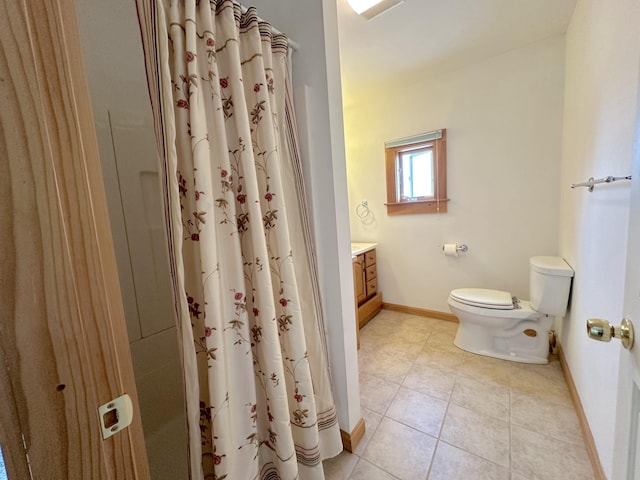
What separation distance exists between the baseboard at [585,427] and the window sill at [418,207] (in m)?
1.46

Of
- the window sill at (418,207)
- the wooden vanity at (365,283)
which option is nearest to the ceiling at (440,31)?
the window sill at (418,207)

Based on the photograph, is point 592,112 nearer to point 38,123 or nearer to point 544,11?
point 544,11

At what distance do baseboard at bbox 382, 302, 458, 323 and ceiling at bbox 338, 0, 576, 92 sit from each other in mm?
2330

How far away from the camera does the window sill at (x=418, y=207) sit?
250 cm

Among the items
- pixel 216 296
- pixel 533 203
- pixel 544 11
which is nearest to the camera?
pixel 216 296

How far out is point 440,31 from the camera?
1758 mm

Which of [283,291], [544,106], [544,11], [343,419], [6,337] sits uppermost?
[544,11]

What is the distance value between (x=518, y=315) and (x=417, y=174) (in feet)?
4.99

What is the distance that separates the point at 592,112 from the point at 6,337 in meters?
2.18

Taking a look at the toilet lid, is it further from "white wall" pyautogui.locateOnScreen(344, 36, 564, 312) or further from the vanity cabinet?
the vanity cabinet

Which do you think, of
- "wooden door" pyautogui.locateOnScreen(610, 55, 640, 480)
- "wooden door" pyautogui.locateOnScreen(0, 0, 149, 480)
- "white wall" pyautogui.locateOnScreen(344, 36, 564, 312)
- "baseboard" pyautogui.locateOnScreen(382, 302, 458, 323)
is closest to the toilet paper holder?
"white wall" pyautogui.locateOnScreen(344, 36, 564, 312)

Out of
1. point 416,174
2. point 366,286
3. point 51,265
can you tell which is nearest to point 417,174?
point 416,174

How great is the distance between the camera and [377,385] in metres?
1.80

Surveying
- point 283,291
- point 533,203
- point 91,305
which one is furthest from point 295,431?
point 533,203
